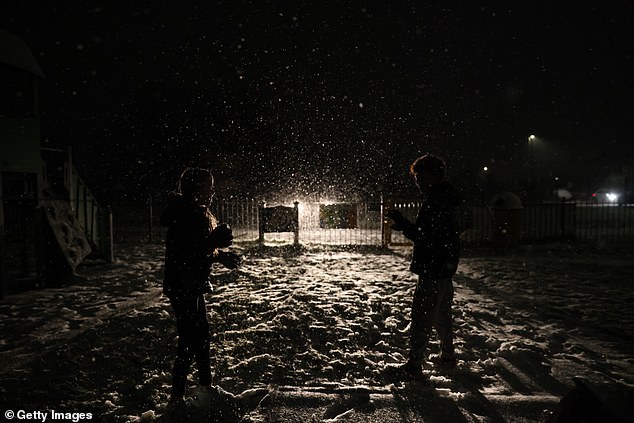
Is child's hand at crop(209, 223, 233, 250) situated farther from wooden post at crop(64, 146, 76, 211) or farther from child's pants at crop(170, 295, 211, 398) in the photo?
wooden post at crop(64, 146, 76, 211)

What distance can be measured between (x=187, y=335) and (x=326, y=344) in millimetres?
1797

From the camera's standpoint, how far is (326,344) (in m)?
4.12

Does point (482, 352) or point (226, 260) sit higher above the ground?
point (226, 260)

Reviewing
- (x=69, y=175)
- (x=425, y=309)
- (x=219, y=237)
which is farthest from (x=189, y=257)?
(x=69, y=175)

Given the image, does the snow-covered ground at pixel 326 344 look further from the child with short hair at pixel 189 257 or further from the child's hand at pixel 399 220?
the child's hand at pixel 399 220

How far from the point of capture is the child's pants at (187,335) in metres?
2.78

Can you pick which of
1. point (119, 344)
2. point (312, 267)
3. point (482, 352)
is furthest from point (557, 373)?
point (312, 267)

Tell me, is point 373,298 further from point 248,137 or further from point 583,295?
point 248,137

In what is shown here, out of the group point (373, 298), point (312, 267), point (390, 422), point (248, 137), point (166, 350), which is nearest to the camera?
point (390, 422)

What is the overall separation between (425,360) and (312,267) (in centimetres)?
516

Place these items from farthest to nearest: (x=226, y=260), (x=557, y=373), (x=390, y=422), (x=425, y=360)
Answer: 1. (x=425, y=360)
2. (x=557, y=373)
3. (x=226, y=260)
4. (x=390, y=422)

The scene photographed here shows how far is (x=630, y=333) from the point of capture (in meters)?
4.37

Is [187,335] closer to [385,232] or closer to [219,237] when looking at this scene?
[219,237]

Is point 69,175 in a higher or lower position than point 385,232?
higher
